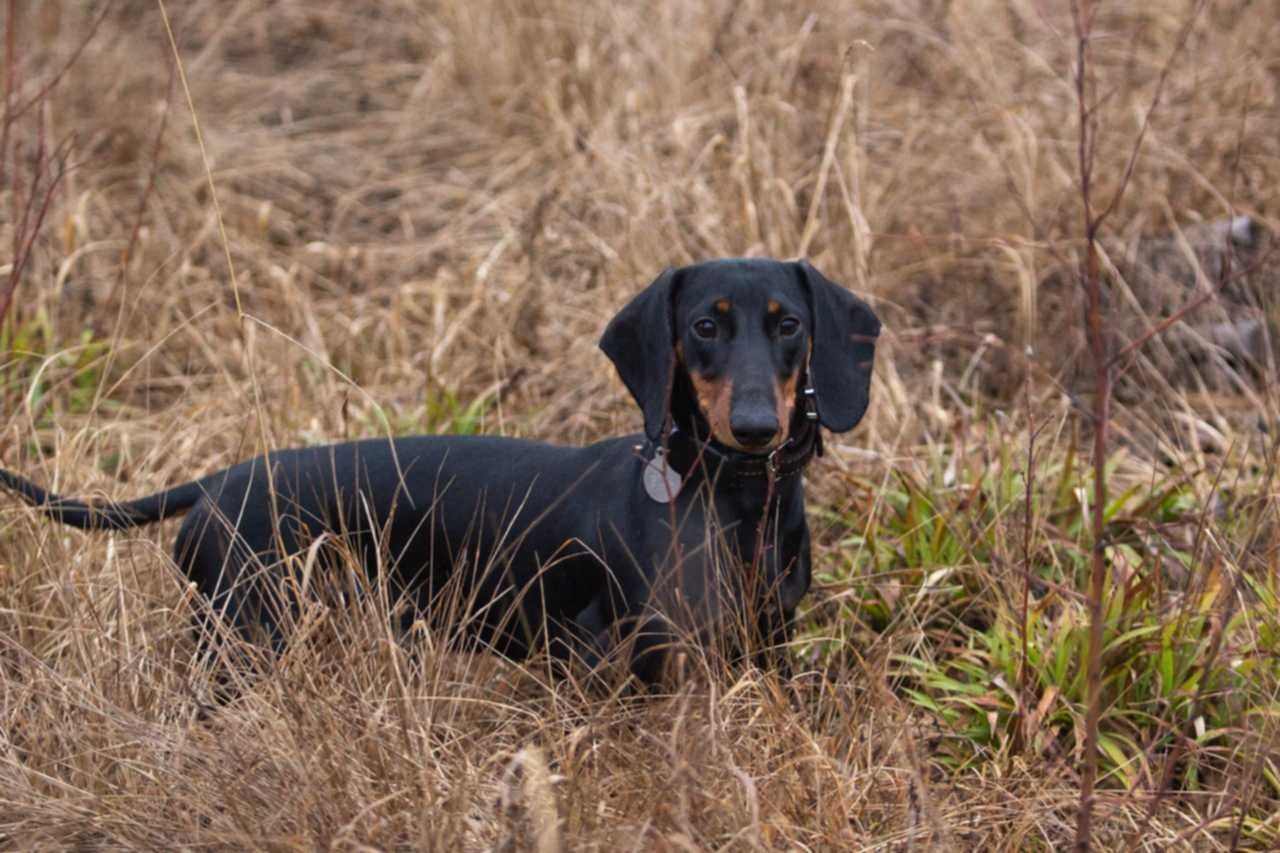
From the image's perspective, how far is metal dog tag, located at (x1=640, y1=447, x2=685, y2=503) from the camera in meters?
2.97

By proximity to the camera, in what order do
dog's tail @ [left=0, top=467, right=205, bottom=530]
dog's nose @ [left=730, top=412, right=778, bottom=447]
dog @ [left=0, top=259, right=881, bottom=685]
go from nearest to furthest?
dog's nose @ [left=730, top=412, right=778, bottom=447] < dog @ [left=0, top=259, right=881, bottom=685] < dog's tail @ [left=0, top=467, right=205, bottom=530]

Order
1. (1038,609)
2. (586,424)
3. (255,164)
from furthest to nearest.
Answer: (255,164) < (586,424) < (1038,609)

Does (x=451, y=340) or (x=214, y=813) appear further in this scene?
(x=451, y=340)

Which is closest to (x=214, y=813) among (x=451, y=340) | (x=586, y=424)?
(x=586, y=424)

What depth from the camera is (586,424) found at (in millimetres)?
4500

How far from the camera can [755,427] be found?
8.82 feet

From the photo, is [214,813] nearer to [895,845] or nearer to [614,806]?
[614,806]

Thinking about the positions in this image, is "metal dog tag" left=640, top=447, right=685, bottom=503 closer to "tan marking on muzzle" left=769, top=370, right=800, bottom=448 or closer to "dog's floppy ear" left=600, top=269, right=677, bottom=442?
"dog's floppy ear" left=600, top=269, right=677, bottom=442

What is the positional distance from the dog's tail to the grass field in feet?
0.23

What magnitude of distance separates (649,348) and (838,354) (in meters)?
0.36

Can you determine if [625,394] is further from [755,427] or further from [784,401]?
[755,427]

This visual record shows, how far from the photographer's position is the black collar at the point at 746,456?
2.95m

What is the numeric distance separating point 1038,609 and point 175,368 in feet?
10.3

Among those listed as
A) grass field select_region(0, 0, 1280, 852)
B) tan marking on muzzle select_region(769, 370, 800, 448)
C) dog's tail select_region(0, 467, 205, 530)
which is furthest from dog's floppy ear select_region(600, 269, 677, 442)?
dog's tail select_region(0, 467, 205, 530)
